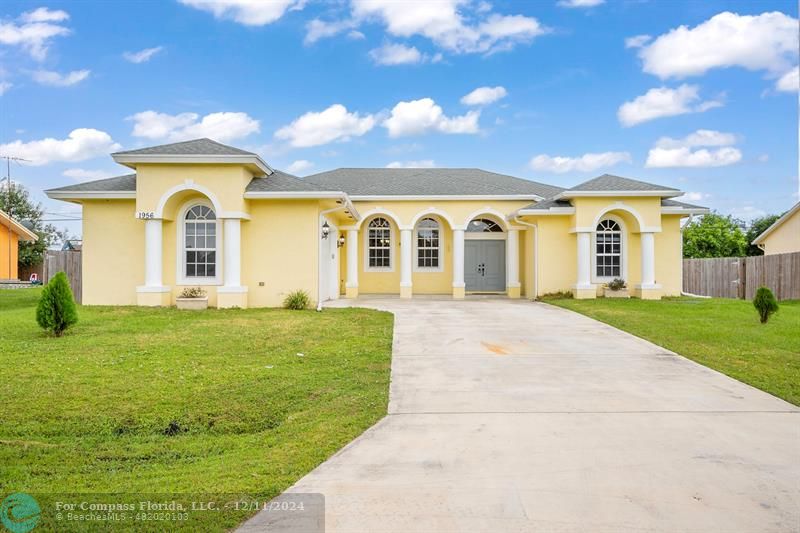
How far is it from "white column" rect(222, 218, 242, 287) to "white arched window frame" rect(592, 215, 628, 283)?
11.3 metres

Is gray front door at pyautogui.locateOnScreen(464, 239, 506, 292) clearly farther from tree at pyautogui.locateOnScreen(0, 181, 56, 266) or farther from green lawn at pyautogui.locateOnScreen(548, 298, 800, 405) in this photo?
tree at pyautogui.locateOnScreen(0, 181, 56, 266)

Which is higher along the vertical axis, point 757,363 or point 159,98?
point 159,98

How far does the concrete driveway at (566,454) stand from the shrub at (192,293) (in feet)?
27.8

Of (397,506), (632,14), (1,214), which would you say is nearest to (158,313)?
(397,506)

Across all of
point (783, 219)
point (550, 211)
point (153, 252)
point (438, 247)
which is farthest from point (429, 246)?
point (783, 219)

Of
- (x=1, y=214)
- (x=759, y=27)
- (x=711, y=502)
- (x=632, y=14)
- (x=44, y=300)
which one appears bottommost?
(x=711, y=502)

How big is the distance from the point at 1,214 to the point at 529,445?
30440mm

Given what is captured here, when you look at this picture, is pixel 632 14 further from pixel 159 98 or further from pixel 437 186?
pixel 159 98

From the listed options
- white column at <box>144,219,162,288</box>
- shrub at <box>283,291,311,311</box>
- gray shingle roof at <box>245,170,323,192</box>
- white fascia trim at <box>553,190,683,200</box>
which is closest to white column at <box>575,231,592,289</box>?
white fascia trim at <box>553,190,683,200</box>

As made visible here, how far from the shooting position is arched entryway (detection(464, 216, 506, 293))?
20297mm

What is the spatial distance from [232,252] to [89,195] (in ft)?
14.1

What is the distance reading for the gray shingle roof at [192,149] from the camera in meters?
14.0

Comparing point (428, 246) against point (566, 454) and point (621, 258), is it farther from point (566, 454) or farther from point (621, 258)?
point (566, 454)

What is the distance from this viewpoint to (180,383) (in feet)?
21.5
